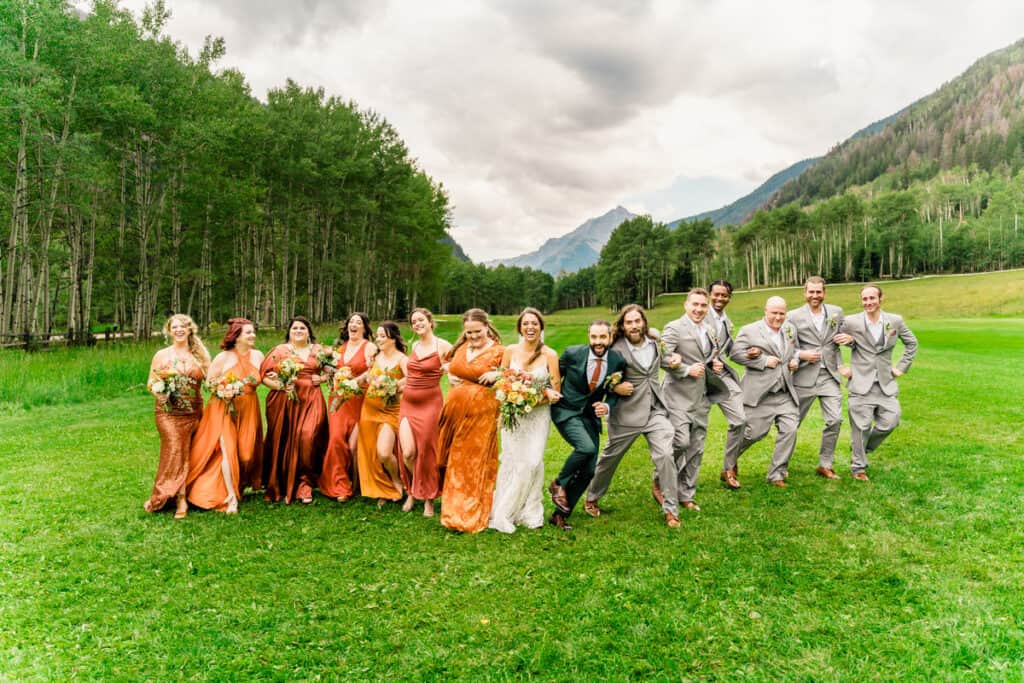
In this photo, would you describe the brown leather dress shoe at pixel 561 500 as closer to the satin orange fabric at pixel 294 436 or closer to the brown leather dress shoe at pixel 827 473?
the satin orange fabric at pixel 294 436

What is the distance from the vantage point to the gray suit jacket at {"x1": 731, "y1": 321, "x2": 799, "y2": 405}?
25.4ft

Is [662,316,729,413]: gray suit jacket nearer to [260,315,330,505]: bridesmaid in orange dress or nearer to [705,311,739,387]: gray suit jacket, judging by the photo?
[705,311,739,387]: gray suit jacket

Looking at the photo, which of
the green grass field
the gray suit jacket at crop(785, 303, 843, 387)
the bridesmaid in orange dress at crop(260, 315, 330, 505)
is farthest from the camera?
the gray suit jacket at crop(785, 303, 843, 387)

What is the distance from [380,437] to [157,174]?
1012 inches

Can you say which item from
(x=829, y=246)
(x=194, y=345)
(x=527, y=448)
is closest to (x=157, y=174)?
(x=194, y=345)

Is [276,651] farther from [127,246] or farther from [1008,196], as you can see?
[1008,196]

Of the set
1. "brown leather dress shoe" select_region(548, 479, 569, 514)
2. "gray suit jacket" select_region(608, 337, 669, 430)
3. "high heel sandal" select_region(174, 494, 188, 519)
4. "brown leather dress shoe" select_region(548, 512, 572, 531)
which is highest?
"gray suit jacket" select_region(608, 337, 669, 430)

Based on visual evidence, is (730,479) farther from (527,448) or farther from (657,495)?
(527,448)

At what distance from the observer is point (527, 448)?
647 cm

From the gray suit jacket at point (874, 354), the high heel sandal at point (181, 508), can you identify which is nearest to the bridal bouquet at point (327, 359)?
the high heel sandal at point (181, 508)

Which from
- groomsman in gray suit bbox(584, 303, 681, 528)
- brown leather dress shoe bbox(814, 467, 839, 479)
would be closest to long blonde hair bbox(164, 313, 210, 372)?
groomsman in gray suit bbox(584, 303, 681, 528)

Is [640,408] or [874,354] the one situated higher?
[874,354]

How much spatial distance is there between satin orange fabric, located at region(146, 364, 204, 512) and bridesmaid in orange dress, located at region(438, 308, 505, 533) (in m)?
3.40

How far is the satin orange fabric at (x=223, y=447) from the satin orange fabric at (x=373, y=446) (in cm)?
154
